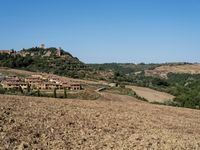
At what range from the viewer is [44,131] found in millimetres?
23500

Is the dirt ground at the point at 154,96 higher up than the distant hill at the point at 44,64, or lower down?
lower down

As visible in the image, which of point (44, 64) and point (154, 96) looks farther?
point (44, 64)

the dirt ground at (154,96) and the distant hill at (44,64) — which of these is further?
the distant hill at (44,64)

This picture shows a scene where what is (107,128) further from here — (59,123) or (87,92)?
(87,92)

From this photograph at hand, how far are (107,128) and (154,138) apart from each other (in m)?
4.25

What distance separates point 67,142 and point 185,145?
271 inches

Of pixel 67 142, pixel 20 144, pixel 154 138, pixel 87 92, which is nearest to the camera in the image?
pixel 20 144

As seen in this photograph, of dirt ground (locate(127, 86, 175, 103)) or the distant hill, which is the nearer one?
dirt ground (locate(127, 86, 175, 103))

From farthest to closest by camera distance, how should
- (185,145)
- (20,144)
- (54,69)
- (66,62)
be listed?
1. (66,62)
2. (54,69)
3. (185,145)
4. (20,144)

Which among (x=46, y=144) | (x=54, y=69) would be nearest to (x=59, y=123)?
Result: (x=46, y=144)

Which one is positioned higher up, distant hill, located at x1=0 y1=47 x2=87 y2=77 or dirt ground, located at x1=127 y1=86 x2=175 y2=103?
distant hill, located at x1=0 y1=47 x2=87 y2=77

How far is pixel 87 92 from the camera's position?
7500 centimetres

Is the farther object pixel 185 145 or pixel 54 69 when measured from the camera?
pixel 54 69

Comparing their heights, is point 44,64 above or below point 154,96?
above
